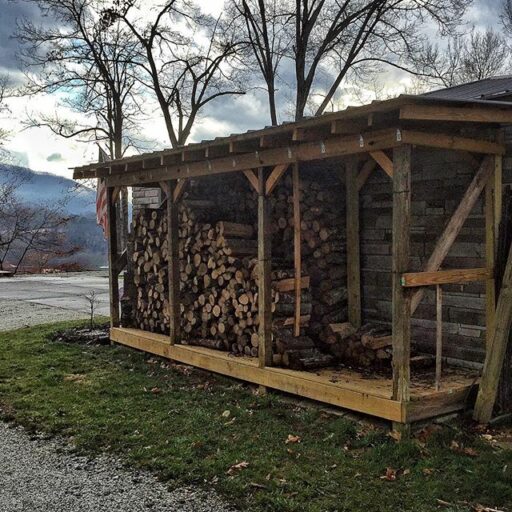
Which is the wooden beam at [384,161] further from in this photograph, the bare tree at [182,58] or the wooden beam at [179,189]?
the bare tree at [182,58]

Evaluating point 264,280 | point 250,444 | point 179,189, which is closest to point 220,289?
point 264,280

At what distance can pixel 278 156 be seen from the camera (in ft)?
16.8

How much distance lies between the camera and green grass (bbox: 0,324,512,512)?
3.36 metres

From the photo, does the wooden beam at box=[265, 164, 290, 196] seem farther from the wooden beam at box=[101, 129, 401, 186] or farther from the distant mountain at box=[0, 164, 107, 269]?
the distant mountain at box=[0, 164, 107, 269]

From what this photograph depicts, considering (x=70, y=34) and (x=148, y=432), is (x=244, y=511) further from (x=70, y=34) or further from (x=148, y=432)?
(x=70, y=34)

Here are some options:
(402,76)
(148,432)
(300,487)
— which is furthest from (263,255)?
(402,76)

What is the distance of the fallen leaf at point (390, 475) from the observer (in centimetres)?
355

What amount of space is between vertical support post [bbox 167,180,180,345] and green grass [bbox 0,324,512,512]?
0.62 metres

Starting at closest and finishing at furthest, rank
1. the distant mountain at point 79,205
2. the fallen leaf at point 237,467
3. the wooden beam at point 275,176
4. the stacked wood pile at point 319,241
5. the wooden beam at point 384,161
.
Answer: the fallen leaf at point 237,467, the wooden beam at point 384,161, the wooden beam at point 275,176, the stacked wood pile at point 319,241, the distant mountain at point 79,205

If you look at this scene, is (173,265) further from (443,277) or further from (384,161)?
(443,277)

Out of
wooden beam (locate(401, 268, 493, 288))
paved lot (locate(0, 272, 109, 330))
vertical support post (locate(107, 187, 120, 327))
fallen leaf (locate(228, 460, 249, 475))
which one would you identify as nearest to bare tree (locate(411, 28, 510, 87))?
paved lot (locate(0, 272, 109, 330))

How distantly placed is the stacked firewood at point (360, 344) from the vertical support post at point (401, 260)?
4.02ft

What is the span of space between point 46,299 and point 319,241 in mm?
9554

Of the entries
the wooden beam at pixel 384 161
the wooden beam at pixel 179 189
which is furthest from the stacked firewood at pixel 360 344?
the wooden beam at pixel 179 189
